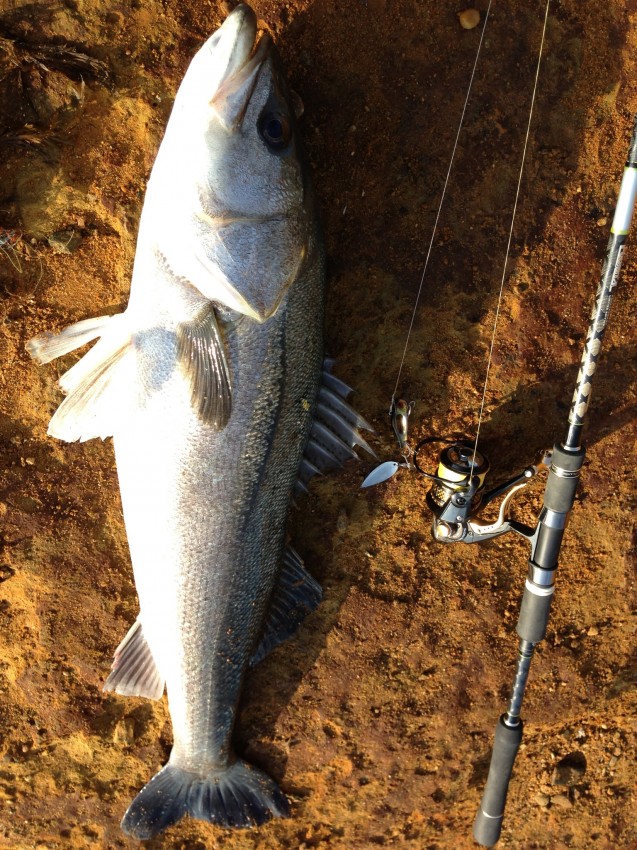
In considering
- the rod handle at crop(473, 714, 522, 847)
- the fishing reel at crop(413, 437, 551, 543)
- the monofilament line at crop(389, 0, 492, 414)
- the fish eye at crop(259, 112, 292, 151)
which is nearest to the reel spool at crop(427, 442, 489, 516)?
the fishing reel at crop(413, 437, 551, 543)

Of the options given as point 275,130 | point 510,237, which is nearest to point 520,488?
point 510,237

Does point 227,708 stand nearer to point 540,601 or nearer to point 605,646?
point 540,601

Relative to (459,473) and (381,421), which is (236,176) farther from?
(459,473)

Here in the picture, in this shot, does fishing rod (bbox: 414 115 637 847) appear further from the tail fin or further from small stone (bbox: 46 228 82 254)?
small stone (bbox: 46 228 82 254)

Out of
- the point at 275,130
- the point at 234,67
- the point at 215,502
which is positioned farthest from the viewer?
the point at 215,502

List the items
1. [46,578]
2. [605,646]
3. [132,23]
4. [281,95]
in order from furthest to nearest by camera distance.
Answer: [605,646] < [46,578] < [132,23] < [281,95]

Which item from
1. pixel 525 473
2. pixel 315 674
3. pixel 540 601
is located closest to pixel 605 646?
pixel 540 601

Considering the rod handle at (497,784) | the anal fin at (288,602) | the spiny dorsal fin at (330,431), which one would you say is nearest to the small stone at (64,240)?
the spiny dorsal fin at (330,431)
